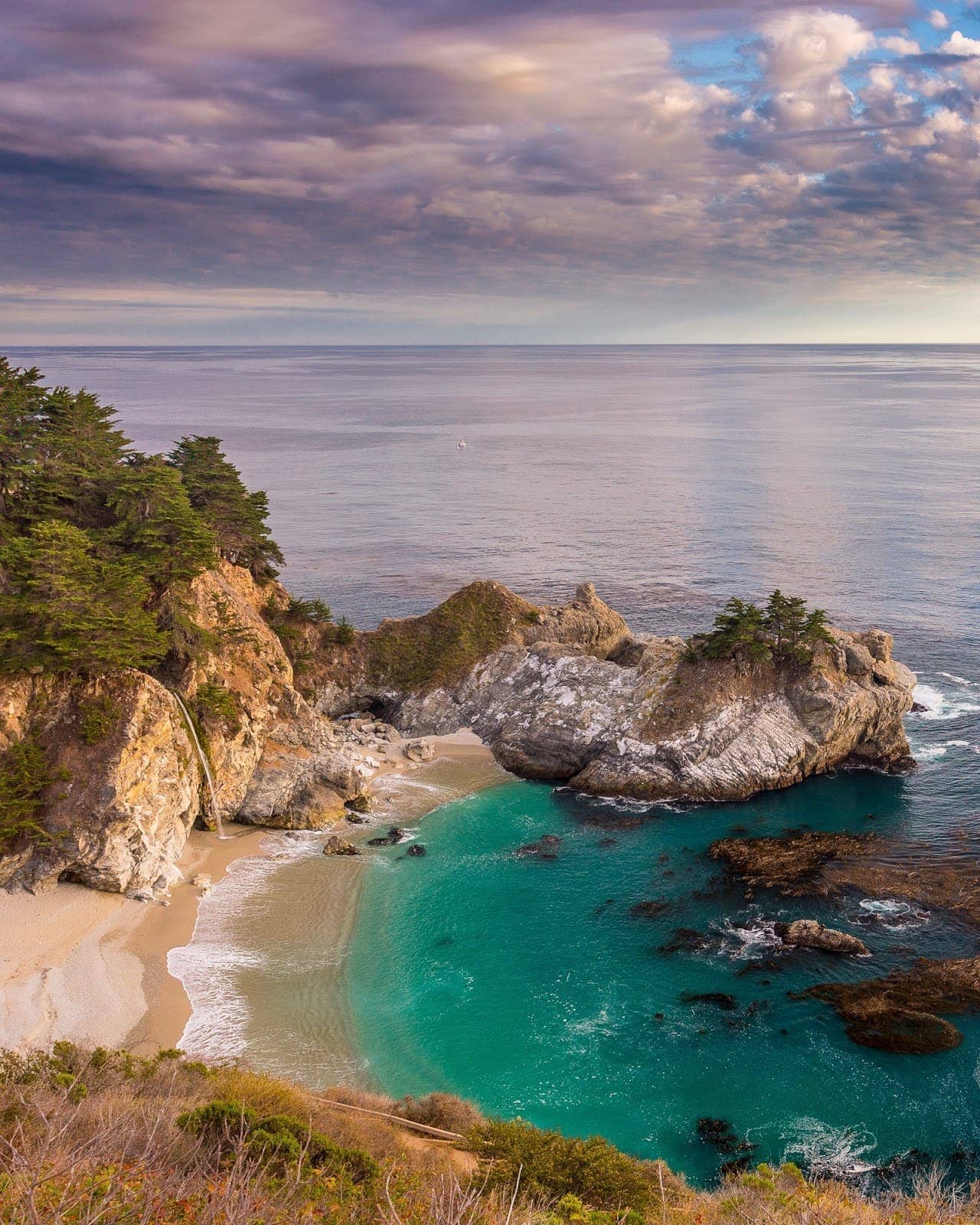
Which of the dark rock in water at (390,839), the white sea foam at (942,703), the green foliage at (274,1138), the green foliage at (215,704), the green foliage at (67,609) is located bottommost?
the dark rock in water at (390,839)

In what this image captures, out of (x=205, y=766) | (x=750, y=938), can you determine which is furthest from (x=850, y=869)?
(x=205, y=766)

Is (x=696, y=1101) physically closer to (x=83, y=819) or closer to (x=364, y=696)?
(x=83, y=819)

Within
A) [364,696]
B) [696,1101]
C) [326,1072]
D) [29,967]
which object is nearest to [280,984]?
[326,1072]

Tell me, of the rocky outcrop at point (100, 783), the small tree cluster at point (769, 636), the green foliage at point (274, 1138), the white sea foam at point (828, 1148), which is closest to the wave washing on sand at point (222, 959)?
the rocky outcrop at point (100, 783)

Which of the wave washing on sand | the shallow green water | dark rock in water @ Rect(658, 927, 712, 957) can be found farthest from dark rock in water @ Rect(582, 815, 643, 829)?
the wave washing on sand

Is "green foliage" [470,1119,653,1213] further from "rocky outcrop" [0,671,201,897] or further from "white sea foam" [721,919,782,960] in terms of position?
"rocky outcrop" [0,671,201,897]

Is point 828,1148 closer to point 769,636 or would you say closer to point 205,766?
point 769,636

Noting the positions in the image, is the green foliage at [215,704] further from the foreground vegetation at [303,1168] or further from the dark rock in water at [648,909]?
the dark rock in water at [648,909]
